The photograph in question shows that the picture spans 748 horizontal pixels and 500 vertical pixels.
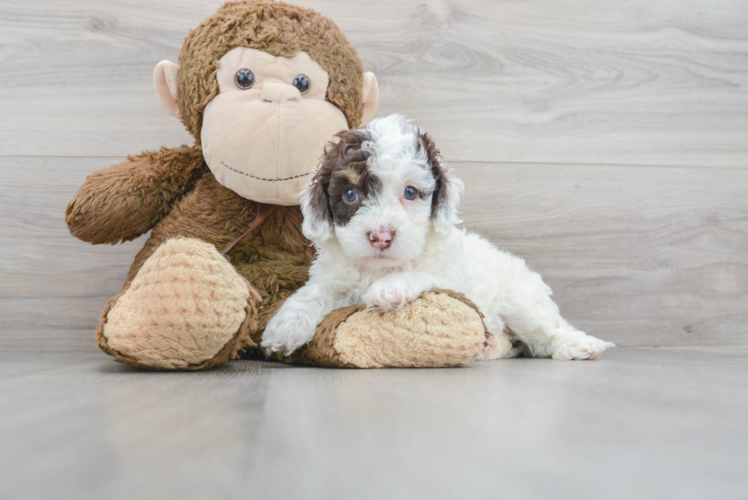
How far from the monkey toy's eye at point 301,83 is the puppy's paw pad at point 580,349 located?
33.0 inches

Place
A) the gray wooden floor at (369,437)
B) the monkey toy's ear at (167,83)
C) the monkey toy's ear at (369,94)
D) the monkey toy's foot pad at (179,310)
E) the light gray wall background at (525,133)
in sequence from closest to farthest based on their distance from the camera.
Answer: the gray wooden floor at (369,437) < the monkey toy's foot pad at (179,310) < the monkey toy's ear at (167,83) < the monkey toy's ear at (369,94) < the light gray wall background at (525,133)

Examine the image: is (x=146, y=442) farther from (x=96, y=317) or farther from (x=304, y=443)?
(x=96, y=317)

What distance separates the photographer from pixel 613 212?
1.76 metres

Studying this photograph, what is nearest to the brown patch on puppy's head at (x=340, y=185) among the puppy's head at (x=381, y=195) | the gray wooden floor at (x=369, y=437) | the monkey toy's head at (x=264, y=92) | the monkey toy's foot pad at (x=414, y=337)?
the puppy's head at (x=381, y=195)

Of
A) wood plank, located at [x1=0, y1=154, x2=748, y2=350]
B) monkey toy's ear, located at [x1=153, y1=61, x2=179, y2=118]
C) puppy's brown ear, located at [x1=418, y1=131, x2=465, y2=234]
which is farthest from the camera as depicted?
wood plank, located at [x1=0, y1=154, x2=748, y2=350]

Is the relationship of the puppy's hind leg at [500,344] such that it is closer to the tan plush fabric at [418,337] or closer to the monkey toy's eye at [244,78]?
the tan plush fabric at [418,337]

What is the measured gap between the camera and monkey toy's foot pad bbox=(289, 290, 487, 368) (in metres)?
1.03

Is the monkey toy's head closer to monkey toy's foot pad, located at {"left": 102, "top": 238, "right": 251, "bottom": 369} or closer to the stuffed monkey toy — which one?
the stuffed monkey toy

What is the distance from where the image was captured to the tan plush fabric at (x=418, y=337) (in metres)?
1.03

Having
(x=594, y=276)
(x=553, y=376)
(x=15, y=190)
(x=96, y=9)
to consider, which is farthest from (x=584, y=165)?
(x=15, y=190)

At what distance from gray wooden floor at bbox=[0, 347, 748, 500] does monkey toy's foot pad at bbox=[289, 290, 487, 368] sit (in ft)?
0.37

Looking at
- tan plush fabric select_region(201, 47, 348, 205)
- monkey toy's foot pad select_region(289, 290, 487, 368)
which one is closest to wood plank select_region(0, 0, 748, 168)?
tan plush fabric select_region(201, 47, 348, 205)

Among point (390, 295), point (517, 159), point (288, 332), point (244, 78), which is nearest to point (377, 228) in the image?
point (390, 295)

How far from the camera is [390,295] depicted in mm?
1050
